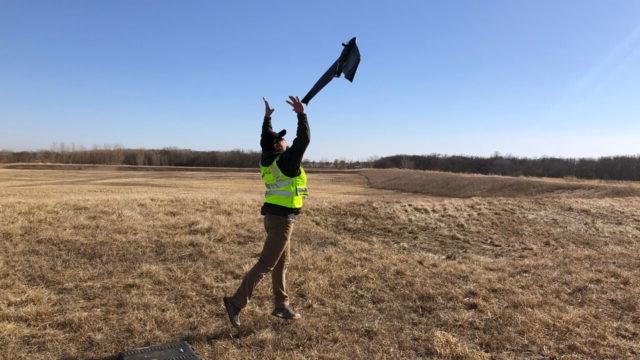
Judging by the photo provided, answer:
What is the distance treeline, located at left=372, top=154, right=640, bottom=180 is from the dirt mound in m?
24.1

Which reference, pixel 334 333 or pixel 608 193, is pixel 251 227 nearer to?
pixel 334 333

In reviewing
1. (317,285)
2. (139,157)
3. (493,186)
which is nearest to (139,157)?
(139,157)

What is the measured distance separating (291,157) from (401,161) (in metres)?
84.0

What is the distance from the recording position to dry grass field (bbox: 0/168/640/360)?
534 centimetres

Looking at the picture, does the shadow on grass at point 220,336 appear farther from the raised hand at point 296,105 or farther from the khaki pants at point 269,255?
the raised hand at point 296,105

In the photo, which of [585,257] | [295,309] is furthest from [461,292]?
[585,257]

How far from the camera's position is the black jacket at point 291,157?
509cm

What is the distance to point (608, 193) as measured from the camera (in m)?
24.0

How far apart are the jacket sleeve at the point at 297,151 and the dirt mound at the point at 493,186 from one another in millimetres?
22207

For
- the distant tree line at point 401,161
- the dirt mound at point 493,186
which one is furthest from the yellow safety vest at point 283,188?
the distant tree line at point 401,161

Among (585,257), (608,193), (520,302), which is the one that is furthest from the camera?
(608,193)

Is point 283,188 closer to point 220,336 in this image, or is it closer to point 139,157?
point 220,336

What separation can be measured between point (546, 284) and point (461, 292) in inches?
66.9

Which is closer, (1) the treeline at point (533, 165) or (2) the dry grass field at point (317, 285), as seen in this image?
(2) the dry grass field at point (317, 285)
